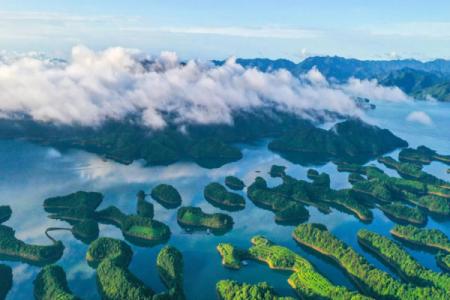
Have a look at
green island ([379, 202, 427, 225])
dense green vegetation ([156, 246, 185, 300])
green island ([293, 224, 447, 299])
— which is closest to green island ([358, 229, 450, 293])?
green island ([293, 224, 447, 299])

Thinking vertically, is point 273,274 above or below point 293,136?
above

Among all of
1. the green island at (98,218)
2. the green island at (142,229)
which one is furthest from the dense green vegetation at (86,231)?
the green island at (142,229)

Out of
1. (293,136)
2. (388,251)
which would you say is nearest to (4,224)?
(388,251)

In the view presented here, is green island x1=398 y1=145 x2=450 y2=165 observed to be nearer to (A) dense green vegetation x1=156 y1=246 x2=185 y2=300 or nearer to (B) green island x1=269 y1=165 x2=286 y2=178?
(B) green island x1=269 y1=165 x2=286 y2=178

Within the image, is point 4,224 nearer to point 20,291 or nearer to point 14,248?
point 14,248

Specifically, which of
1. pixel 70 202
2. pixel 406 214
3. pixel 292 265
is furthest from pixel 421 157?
pixel 70 202
